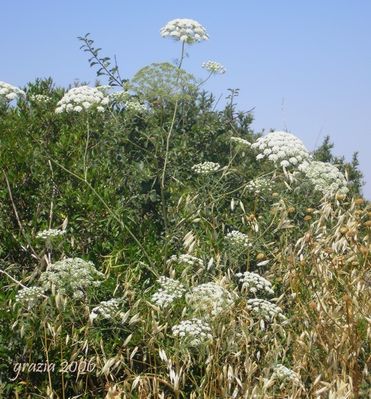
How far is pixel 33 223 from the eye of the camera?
231 inches

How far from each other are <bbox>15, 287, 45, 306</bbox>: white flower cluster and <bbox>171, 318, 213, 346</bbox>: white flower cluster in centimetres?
79

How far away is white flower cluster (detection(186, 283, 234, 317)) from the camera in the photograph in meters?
4.66

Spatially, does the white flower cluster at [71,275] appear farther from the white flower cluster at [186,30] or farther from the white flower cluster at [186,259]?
the white flower cluster at [186,30]

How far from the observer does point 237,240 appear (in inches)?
217

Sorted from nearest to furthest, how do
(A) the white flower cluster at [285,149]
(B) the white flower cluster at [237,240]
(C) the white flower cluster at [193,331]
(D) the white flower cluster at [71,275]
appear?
1. (C) the white flower cluster at [193,331]
2. (D) the white flower cluster at [71,275]
3. (A) the white flower cluster at [285,149]
4. (B) the white flower cluster at [237,240]

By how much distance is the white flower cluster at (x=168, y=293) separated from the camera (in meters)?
4.62

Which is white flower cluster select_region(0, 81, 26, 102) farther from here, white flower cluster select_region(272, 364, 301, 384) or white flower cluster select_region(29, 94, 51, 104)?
white flower cluster select_region(272, 364, 301, 384)

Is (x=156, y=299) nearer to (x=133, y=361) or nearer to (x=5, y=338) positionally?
(x=133, y=361)

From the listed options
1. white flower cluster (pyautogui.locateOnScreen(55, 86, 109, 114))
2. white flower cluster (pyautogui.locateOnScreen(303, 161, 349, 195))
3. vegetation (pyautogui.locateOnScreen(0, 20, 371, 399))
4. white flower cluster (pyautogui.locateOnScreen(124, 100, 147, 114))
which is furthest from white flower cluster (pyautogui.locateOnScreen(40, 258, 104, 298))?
white flower cluster (pyautogui.locateOnScreen(303, 161, 349, 195))

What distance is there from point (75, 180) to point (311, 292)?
1871 mm

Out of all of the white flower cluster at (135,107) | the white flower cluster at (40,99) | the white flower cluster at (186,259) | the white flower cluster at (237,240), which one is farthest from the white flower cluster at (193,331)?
the white flower cluster at (40,99)

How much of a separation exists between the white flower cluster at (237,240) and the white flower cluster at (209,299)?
0.75 metres

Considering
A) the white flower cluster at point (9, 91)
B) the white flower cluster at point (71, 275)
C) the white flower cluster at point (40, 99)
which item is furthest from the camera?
the white flower cluster at point (40, 99)

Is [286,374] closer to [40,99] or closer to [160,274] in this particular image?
[160,274]
